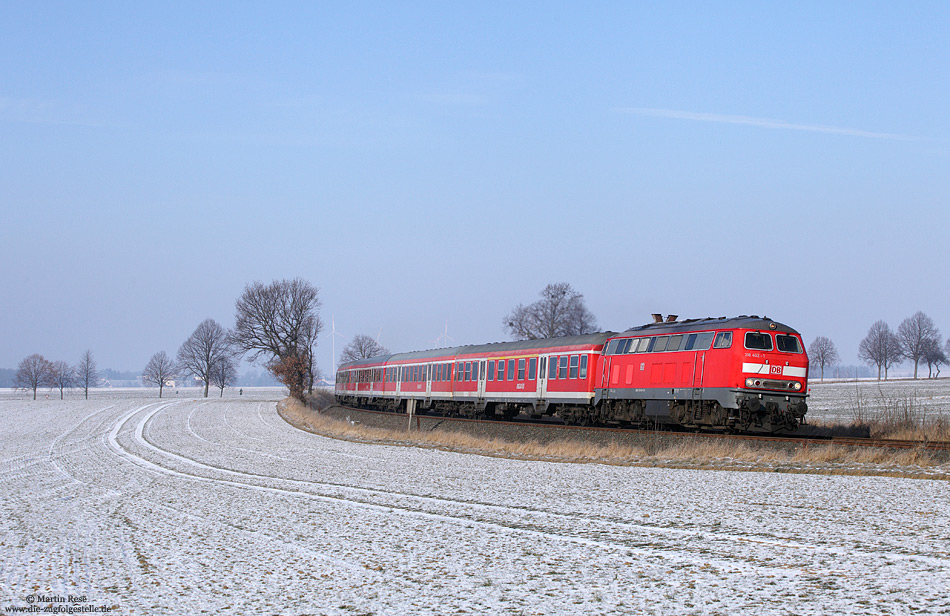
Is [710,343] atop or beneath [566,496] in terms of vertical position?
atop

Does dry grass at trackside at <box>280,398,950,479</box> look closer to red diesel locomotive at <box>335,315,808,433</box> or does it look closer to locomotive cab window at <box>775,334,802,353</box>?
red diesel locomotive at <box>335,315,808,433</box>

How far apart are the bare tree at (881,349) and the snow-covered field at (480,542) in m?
Result: 112

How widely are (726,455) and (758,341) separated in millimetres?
4637

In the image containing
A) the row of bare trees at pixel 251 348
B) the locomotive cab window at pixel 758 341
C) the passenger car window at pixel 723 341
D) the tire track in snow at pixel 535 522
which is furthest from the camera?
the row of bare trees at pixel 251 348

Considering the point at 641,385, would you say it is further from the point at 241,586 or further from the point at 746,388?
the point at 241,586

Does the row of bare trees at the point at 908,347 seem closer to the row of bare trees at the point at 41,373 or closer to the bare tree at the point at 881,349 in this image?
the bare tree at the point at 881,349

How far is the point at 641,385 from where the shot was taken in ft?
88.3

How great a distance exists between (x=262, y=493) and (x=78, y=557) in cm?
598

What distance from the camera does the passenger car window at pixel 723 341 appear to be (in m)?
23.4

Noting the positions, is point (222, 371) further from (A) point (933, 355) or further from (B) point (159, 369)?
(A) point (933, 355)

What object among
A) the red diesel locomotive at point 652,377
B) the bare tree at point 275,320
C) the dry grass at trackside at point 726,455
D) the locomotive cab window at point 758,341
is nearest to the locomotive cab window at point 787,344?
the red diesel locomotive at point 652,377

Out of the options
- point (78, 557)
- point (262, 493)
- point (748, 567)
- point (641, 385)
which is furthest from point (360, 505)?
point (641, 385)

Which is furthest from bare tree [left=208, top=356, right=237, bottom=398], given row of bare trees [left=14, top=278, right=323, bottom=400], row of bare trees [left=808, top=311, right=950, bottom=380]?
row of bare trees [left=808, top=311, right=950, bottom=380]

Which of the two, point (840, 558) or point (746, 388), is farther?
point (746, 388)
